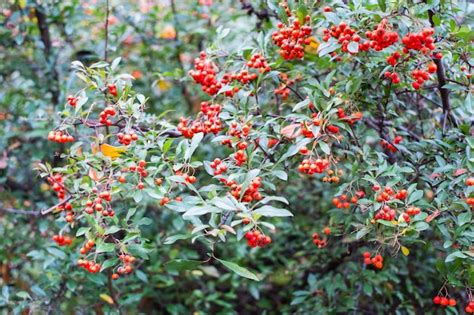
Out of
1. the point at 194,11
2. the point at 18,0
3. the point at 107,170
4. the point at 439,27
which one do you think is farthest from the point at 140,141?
the point at 194,11

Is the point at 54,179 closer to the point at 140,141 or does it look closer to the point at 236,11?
the point at 140,141

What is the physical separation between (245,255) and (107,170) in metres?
1.38

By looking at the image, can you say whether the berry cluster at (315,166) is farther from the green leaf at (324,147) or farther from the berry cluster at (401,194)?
the berry cluster at (401,194)

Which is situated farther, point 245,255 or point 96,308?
point 245,255

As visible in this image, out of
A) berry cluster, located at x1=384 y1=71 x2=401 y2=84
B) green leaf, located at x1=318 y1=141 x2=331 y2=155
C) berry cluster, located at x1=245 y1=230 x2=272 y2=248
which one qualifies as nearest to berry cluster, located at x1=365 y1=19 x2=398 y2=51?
berry cluster, located at x1=384 y1=71 x2=401 y2=84

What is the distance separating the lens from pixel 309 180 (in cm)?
315

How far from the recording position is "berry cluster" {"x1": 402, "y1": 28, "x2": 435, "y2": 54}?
1627 millimetres

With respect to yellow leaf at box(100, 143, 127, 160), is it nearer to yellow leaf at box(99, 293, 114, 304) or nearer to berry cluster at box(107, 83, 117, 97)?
berry cluster at box(107, 83, 117, 97)

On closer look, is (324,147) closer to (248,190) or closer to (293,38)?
(248,190)

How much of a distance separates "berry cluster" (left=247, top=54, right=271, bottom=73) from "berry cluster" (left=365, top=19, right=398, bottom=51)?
0.38 metres

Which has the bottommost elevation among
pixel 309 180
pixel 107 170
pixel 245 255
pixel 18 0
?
pixel 245 255

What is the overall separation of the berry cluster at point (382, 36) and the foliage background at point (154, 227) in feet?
2.50

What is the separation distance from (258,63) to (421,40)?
544mm

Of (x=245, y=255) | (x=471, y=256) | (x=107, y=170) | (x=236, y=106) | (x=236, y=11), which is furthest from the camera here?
(x=236, y=11)
